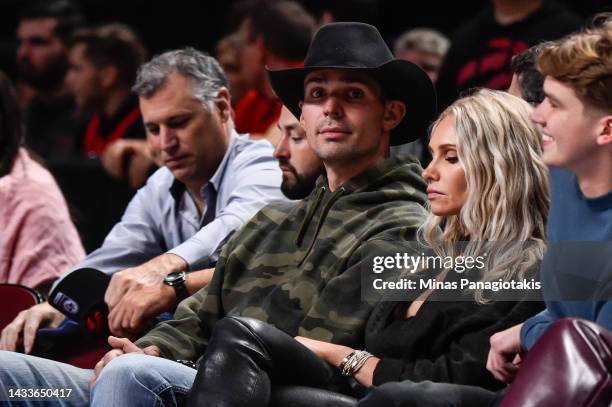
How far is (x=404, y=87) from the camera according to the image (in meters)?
3.26

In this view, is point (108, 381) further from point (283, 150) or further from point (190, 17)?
point (190, 17)

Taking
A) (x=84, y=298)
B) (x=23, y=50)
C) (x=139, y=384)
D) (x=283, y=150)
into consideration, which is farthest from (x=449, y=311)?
(x=23, y=50)

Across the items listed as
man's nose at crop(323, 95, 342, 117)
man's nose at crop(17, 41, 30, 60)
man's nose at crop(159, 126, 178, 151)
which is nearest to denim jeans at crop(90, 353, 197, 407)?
man's nose at crop(323, 95, 342, 117)

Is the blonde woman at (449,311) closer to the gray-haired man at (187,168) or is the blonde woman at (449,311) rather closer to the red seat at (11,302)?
the gray-haired man at (187,168)

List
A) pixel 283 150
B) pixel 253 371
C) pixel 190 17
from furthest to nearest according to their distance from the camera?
pixel 190 17, pixel 283 150, pixel 253 371

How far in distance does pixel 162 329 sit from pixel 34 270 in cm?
99

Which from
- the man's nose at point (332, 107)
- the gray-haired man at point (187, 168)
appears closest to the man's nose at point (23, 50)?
the gray-haired man at point (187, 168)

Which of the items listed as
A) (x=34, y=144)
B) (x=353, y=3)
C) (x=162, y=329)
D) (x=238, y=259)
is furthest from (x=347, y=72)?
(x=34, y=144)

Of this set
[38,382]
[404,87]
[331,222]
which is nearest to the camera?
[38,382]

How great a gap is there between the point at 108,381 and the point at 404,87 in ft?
3.50

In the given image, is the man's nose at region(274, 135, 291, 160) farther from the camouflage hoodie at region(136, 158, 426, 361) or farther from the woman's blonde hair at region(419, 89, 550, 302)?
the woman's blonde hair at region(419, 89, 550, 302)

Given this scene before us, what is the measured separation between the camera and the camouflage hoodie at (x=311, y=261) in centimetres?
296

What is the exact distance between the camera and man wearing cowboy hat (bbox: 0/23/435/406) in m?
2.99

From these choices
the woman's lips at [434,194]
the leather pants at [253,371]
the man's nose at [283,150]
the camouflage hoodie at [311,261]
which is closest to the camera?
the leather pants at [253,371]
